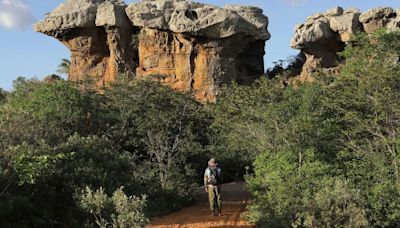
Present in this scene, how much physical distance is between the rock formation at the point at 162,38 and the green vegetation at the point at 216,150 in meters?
8.41

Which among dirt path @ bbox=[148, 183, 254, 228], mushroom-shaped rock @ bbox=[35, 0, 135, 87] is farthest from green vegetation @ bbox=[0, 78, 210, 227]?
mushroom-shaped rock @ bbox=[35, 0, 135, 87]

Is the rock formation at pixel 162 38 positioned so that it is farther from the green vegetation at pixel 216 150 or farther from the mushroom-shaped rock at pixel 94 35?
the green vegetation at pixel 216 150

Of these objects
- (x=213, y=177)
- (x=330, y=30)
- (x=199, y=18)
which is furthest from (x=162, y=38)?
(x=213, y=177)

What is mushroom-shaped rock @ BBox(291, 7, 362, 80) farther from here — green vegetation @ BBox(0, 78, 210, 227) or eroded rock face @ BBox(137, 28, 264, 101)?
green vegetation @ BBox(0, 78, 210, 227)

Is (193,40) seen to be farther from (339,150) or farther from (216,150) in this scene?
(339,150)

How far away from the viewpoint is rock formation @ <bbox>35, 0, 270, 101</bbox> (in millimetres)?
28312

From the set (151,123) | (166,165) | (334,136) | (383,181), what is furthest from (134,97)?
(383,181)

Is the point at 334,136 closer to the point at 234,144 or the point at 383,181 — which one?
the point at 383,181

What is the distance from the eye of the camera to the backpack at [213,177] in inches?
453

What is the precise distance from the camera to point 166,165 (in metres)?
16.7

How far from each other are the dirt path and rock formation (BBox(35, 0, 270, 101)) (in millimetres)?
12953

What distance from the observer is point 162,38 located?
29.3 meters

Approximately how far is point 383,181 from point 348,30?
18.9 meters

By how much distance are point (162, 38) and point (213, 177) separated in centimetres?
1896
